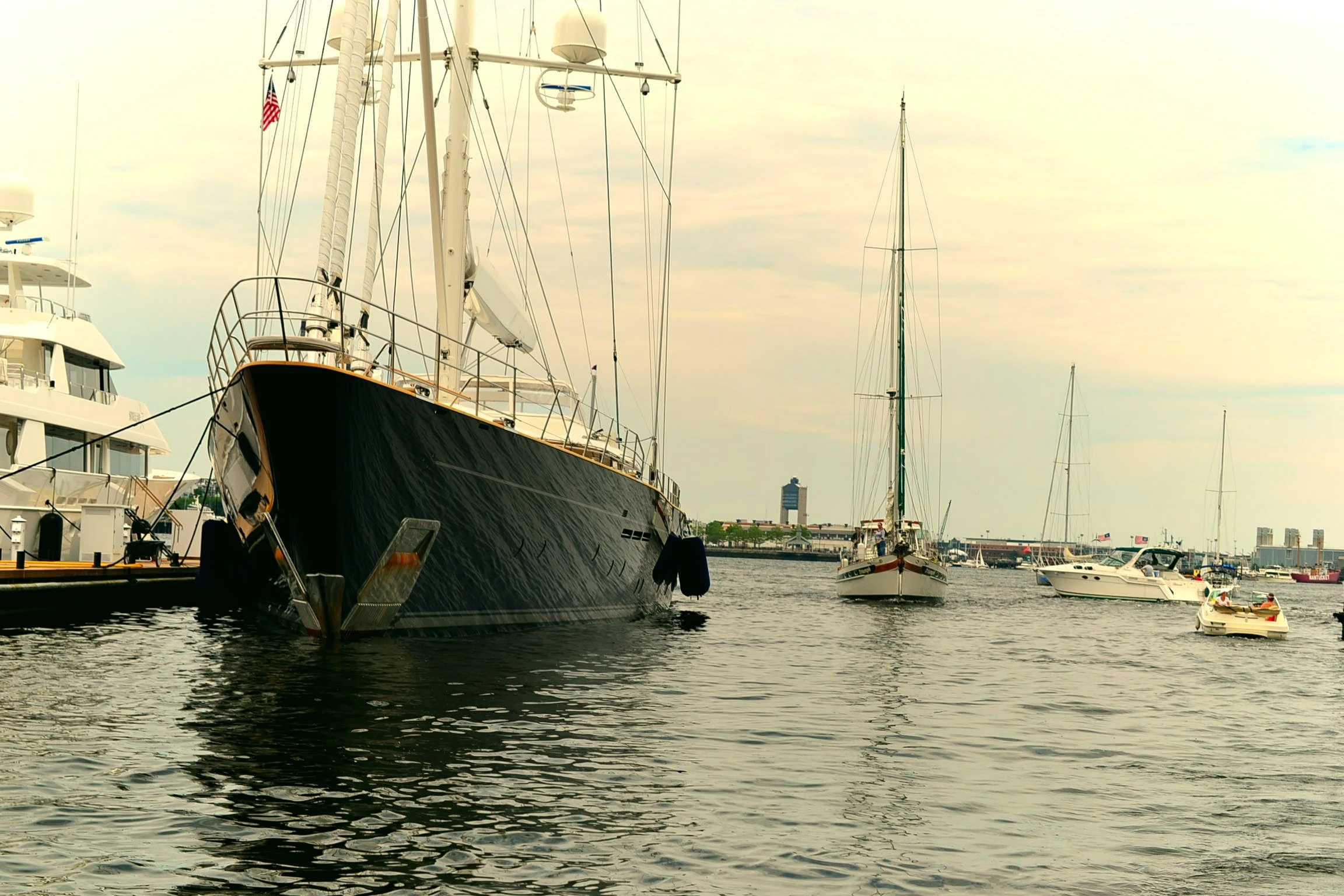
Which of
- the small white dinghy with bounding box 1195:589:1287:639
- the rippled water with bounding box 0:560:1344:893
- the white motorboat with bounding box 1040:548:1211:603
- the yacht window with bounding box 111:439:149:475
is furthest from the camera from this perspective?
the white motorboat with bounding box 1040:548:1211:603

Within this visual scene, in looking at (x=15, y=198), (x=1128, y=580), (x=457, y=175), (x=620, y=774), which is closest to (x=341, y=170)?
(x=457, y=175)

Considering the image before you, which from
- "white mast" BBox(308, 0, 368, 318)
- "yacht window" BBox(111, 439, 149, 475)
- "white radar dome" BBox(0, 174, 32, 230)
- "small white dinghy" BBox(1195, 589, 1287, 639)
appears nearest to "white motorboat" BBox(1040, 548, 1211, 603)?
"small white dinghy" BBox(1195, 589, 1287, 639)

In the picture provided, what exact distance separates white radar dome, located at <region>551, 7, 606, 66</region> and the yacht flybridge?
12.7m

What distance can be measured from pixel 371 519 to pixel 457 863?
31.5 feet

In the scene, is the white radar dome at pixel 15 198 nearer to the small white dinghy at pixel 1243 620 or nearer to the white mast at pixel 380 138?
the white mast at pixel 380 138

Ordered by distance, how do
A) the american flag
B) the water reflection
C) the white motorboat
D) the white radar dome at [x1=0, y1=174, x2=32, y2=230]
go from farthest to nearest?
the white motorboat
the white radar dome at [x1=0, y1=174, x2=32, y2=230]
the american flag
the water reflection

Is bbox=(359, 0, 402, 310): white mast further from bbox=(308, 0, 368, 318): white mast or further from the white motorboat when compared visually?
the white motorboat

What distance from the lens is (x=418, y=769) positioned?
371 inches

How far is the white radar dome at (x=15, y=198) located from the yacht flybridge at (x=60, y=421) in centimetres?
3

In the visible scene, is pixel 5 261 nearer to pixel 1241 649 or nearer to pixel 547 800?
pixel 547 800

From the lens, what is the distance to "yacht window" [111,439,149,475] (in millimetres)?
32562

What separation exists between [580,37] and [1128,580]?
147 ft

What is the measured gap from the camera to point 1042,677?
779 inches

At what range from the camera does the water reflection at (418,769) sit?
6.91 metres
